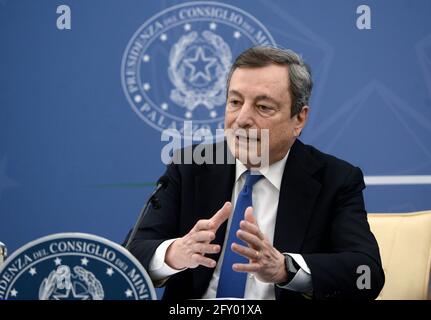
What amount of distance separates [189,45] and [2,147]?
1252 mm

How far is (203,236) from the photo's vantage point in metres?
1.79

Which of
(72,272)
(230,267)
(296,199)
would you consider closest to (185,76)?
(296,199)

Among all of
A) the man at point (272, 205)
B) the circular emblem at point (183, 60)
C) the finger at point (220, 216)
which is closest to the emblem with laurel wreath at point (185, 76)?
the circular emblem at point (183, 60)

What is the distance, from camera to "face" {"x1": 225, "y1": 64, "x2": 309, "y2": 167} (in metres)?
2.23

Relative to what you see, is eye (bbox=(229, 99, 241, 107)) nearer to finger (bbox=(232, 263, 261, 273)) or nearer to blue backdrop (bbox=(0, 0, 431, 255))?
finger (bbox=(232, 263, 261, 273))

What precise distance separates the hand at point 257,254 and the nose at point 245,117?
0.46 metres

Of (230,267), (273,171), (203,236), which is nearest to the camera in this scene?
(203,236)

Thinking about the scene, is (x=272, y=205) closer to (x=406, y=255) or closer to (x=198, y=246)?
(x=198, y=246)

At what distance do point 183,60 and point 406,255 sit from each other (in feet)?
5.77

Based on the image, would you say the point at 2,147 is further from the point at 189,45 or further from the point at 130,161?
the point at 189,45

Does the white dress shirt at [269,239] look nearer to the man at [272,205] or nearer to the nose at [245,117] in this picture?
the man at [272,205]

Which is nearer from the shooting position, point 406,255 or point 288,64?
point 288,64

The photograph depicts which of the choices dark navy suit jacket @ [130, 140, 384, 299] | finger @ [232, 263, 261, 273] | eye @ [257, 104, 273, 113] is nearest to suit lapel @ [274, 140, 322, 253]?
dark navy suit jacket @ [130, 140, 384, 299]

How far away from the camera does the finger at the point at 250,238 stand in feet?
5.85
